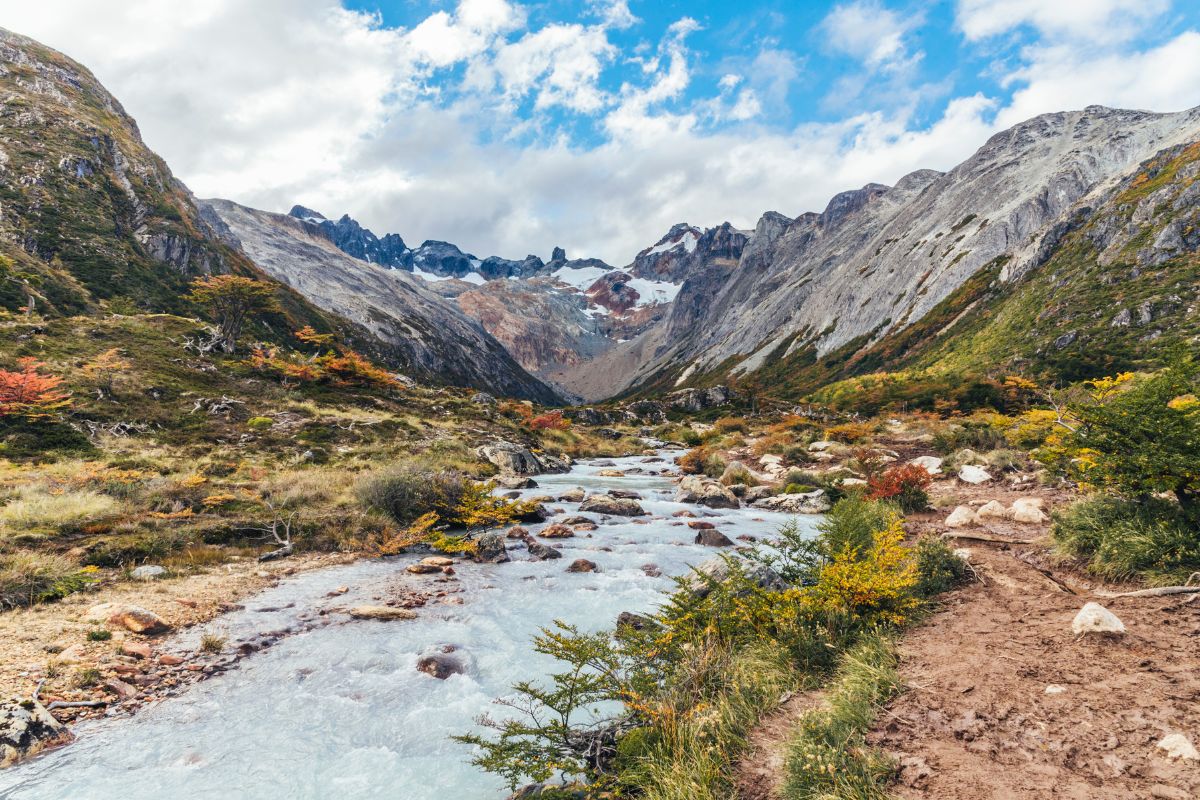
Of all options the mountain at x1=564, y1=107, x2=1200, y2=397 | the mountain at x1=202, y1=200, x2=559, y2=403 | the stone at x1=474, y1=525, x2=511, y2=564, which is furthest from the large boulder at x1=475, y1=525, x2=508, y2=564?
the mountain at x1=202, y1=200, x2=559, y2=403

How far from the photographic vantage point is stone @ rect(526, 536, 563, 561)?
Answer: 15.3m

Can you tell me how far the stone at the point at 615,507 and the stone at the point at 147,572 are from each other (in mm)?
14314

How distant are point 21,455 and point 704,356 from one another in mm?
168413

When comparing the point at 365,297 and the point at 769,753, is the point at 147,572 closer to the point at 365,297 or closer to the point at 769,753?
the point at 769,753

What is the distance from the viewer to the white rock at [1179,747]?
149 inches

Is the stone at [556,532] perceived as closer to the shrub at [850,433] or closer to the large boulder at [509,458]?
the large boulder at [509,458]

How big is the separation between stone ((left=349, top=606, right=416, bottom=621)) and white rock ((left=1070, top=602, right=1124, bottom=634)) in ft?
38.1

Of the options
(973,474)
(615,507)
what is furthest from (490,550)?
(973,474)

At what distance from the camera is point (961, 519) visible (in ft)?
43.6

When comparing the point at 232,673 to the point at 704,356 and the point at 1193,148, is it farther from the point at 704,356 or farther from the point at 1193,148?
the point at 704,356

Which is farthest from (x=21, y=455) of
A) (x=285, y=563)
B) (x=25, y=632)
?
(x=25, y=632)

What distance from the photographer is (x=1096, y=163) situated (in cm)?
9319

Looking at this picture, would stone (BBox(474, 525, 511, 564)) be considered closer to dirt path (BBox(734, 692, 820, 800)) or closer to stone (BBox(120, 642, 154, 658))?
stone (BBox(120, 642, 154, 658))

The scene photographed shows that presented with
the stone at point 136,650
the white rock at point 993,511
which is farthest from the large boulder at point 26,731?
the white rock at point 993,511
